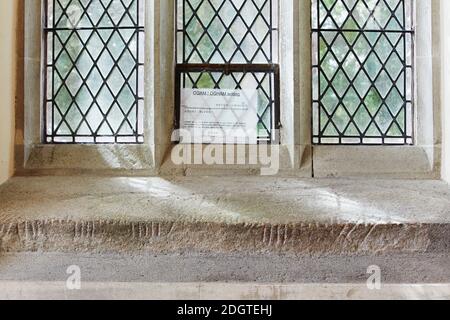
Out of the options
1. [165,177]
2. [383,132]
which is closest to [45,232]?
[165,177]

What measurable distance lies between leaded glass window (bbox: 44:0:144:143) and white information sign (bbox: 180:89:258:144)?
0.24 metres

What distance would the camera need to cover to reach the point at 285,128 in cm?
254

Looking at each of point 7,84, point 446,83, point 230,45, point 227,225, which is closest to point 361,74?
point 446,83

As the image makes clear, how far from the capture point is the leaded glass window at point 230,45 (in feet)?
8.61

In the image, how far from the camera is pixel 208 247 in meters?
2.18

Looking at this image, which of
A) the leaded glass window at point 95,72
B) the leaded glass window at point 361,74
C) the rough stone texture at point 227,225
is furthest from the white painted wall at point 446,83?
the leaded glass window at point 95,72

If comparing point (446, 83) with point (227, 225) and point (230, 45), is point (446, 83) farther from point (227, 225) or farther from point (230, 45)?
point (227, 225)

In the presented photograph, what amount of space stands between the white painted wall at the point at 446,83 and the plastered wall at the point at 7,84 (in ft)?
6.74

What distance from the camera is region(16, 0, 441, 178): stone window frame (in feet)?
8.17

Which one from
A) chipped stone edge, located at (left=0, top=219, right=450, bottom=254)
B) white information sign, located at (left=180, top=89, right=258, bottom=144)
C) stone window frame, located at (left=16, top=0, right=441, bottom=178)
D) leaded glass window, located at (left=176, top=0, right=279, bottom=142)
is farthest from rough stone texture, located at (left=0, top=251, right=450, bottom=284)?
leaded glass window, located at (left=176, top=0, right=279, bottom=142)

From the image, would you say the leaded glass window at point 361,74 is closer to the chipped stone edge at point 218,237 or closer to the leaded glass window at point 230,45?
the leaded glass window at point 230,45
